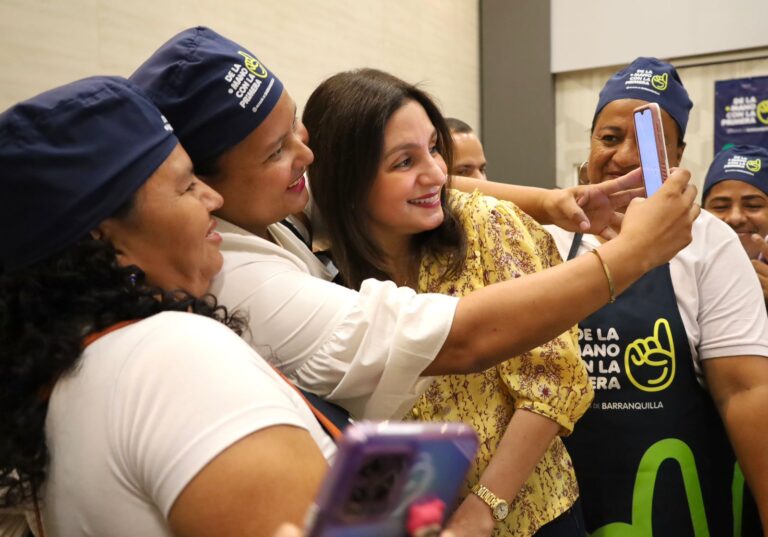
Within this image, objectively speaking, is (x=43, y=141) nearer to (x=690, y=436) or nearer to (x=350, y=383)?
(x=350, y=383)

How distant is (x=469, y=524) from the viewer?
4.43 ft

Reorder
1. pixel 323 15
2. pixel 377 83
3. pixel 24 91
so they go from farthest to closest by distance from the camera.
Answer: pixel 323 15
pixel 24 91
pixel 377 83

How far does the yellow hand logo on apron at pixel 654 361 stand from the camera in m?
1.66

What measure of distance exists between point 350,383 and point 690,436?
990mm

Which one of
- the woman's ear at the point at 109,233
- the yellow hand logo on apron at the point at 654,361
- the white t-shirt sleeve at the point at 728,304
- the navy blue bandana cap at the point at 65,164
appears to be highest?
the navy blue bandana cap at the point at 65,164

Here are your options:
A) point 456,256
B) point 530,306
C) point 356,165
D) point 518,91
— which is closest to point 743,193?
point 456,256

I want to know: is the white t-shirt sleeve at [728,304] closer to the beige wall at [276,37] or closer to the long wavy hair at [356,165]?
the long wavy hair at [356,165]

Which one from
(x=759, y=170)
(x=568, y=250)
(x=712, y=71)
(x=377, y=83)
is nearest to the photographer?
(x=377, y=83)

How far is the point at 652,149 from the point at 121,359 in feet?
3.58

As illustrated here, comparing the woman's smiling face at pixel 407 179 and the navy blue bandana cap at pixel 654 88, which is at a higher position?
the navy blue bandana cap at pixel 654 88

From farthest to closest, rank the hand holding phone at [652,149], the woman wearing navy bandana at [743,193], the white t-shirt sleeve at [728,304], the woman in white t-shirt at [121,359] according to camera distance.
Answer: the woman wearing navy bandana at [743,193], the white t-shirt sleeve at [728,304], the hand holding phone at [652,149], the woman in white t-shirt at [121,359]

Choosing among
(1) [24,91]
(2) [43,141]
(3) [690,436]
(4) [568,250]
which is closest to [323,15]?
(1) [24,91]

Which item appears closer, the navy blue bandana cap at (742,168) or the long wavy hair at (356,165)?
the long wavy hair at (356,165)

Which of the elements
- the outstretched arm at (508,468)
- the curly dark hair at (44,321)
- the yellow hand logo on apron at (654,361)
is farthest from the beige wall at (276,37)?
the yellow hand logo on apron at (654,361)
